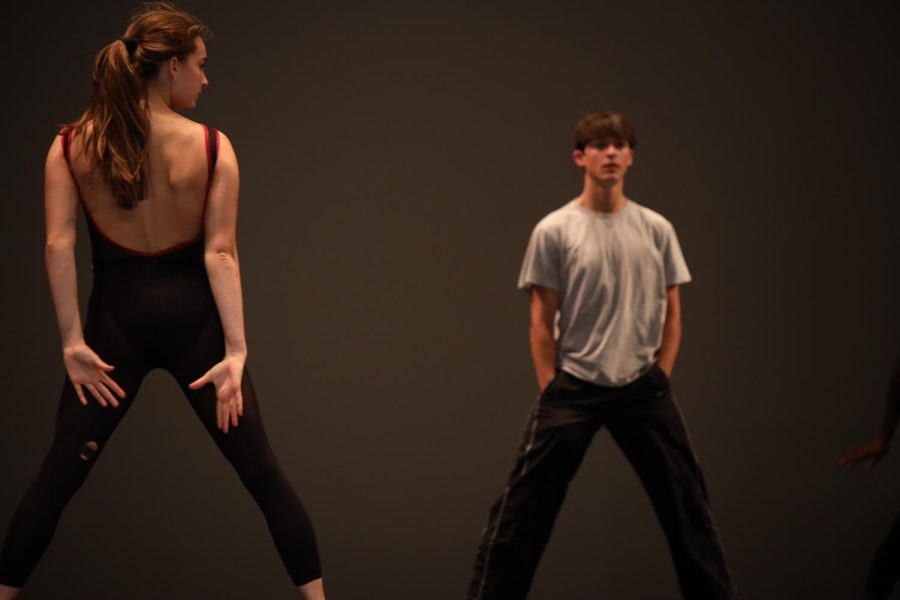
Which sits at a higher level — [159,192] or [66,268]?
[159,192]

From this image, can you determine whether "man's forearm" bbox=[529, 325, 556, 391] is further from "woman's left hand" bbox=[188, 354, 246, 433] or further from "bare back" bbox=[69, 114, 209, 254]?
"bare back" bbox=[69, 114, 209, 254]

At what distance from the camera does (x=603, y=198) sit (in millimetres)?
4137

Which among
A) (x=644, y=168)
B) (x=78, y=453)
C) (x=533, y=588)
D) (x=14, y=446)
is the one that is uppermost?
(x=644, y=168)

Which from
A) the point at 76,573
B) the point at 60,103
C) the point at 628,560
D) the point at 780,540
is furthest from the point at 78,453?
the point at 780,540

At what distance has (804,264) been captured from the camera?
537 cm

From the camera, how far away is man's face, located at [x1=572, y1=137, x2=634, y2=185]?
4.10 meters

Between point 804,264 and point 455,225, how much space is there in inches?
55.5

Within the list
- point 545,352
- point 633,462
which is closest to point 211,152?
point 545,352

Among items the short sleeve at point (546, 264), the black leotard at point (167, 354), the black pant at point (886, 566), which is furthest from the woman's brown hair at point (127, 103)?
the black pant at point (886, 566)

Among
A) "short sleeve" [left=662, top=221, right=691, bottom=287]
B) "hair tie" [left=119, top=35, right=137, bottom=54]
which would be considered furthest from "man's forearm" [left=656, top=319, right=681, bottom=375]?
"hair tie" [left=119, top=35, right=137, bottom=54]

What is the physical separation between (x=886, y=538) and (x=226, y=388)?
6.76 feet

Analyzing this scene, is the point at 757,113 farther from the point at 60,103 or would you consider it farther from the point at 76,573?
the point at 76,573

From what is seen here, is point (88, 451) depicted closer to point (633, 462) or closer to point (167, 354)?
point (167, 354)

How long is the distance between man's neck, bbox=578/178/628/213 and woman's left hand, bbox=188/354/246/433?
1200 mm
